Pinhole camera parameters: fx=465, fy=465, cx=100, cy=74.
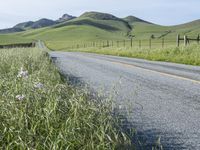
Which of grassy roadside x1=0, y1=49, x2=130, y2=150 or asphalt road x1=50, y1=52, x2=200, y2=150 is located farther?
asphalt road x1=50, y1=52, x2=200, y2=150

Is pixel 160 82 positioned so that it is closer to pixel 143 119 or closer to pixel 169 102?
pixel 169 102

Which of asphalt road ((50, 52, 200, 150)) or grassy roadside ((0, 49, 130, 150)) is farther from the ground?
grassy roadside ((0, 49, 130, 150))

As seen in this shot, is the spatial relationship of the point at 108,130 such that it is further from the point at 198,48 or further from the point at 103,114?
the point at 198,48

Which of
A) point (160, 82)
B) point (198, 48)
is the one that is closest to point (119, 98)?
point (160, 82)

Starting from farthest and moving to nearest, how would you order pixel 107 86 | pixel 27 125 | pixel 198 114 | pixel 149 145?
pixel 107 86 → pixel 198 114 → pixel 149 145 → pixel 27 125

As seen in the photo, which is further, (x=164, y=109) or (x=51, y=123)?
(x=164, y=109)

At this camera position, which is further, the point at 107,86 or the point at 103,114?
the point at 107,86

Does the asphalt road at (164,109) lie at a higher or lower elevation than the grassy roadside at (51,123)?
lower

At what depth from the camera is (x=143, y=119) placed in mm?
6879

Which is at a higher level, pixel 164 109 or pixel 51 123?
pixel 51 123

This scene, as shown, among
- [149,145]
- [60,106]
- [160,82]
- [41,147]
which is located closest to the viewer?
[41,147]

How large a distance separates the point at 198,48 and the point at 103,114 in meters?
21.1

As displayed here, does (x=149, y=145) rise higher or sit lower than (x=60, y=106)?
lower

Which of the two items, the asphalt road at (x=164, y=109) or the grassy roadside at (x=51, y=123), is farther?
the asphalt road at (x=164, y=109)
